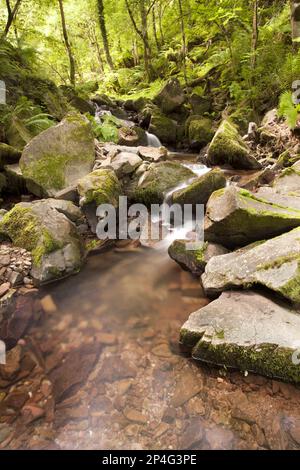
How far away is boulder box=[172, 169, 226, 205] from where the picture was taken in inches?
244

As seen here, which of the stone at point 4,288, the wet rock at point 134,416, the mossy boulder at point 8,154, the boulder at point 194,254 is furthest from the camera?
the mossy boulder at point 8,154

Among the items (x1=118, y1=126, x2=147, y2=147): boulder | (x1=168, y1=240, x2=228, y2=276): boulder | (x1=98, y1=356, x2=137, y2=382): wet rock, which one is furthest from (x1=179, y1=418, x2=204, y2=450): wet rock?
(x1=118, y1=126, x2=147, y2=147): boulder

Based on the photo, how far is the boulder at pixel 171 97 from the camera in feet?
39.8

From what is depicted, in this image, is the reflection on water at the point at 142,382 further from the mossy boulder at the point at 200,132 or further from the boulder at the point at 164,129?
the boulder at the point at 164,129

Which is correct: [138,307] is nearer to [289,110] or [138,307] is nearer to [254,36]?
[289,110]

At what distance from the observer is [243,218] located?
438 centimetres

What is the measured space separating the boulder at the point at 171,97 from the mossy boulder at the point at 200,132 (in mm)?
1407

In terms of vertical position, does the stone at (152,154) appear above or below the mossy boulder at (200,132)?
below

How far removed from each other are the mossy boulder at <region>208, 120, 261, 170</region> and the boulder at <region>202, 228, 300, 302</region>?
4665 mm

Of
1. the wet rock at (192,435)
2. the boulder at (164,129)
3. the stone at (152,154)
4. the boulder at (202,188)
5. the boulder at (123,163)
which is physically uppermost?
the boulder at (164,129)

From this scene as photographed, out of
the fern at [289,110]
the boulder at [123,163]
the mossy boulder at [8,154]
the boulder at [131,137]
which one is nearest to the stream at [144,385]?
the boulder at [123,163]

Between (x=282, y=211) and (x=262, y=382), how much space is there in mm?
2546

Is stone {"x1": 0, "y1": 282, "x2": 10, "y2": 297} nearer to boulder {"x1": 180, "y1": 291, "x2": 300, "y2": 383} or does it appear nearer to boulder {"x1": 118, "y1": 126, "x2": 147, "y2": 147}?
boulder {"x1": 180, "y1": 291, "x2": 300, "y2": 383}
